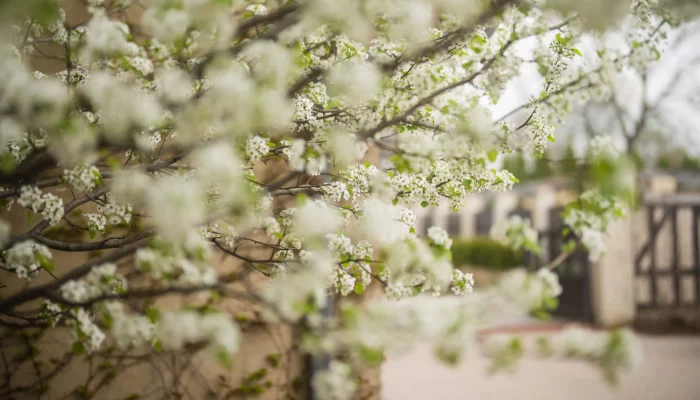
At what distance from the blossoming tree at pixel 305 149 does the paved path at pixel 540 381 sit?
2.64 metres

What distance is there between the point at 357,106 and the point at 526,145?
68 cm

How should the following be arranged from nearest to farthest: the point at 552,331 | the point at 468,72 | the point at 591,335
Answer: the point at 591,335 < the point at 468,72 < the point at 552,331

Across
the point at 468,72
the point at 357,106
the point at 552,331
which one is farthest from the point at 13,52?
the point at 552,331

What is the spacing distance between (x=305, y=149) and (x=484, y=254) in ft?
40.1

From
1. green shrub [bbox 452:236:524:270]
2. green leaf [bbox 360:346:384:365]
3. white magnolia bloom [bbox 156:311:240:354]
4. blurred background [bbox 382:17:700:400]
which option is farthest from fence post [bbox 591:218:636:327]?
white magnolia bloom [bbox 156:311:240:354]

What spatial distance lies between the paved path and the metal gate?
1.58 meters

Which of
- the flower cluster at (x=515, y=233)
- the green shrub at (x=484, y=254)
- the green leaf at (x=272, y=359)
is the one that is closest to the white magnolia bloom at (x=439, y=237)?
the flower cluster at (x=515, y=233)

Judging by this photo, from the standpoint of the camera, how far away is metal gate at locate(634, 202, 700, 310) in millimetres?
6891

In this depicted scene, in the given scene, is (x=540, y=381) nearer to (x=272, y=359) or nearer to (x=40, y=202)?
(x=272, y=359)

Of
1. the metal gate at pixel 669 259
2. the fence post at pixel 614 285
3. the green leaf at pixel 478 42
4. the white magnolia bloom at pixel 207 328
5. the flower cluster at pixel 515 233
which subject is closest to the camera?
the white magnolia bloom at pixel 207 328

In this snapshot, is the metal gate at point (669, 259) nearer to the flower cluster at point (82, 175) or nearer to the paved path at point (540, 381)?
the paved path at point (540, 381)

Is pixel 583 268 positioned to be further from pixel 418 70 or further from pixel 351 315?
pixel 351 315

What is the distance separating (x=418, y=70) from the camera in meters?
1.66

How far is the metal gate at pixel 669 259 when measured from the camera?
6891 millimetres
